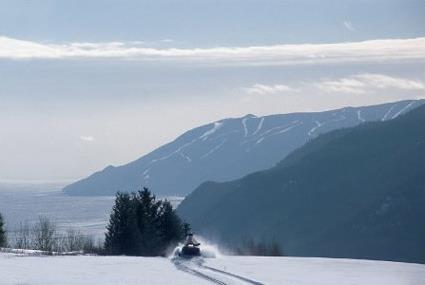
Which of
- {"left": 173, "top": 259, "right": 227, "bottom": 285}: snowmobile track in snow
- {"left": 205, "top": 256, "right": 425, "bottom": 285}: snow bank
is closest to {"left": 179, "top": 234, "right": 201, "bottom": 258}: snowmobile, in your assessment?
{"left": 205, "top": 256, "right": 425, "bottom": 285}: snow bank

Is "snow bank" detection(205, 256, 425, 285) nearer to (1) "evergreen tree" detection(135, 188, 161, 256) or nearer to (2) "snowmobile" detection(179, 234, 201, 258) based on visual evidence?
(2) "snowmobile" detection(179, 234, 201, 258)

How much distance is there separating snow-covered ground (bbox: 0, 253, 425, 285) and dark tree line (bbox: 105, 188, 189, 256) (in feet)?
76.1

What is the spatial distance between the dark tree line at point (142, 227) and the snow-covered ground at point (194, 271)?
913 inches

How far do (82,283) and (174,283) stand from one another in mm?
3158

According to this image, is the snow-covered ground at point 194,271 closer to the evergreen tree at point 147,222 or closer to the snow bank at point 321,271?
the snow bank at point 321,271

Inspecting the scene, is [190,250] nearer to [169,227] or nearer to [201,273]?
[201,273]

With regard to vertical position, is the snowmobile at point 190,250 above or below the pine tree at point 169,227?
below

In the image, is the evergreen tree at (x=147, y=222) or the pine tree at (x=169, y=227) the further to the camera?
the pine tree at (x=169, y=227)

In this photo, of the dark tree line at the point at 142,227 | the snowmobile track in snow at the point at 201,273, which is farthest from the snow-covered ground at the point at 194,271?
the dark tree line at the point at 142,227

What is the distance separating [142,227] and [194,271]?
35.4 m

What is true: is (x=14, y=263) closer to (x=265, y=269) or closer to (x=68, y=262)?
(x=68, y=262)

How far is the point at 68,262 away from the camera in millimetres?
41125

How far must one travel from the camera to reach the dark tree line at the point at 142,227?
2749 inches

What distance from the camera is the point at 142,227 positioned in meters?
73.3
